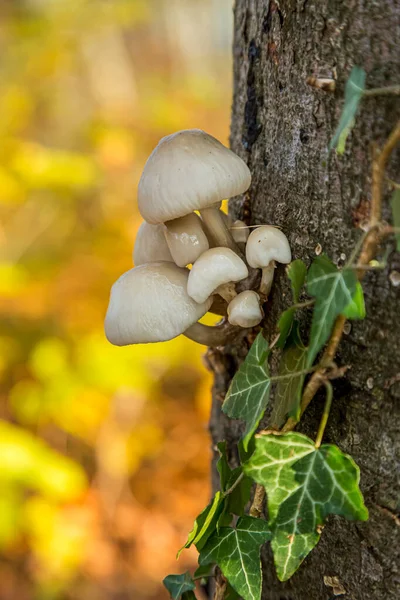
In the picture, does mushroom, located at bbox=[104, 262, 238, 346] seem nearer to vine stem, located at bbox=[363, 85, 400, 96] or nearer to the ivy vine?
the ivy vine

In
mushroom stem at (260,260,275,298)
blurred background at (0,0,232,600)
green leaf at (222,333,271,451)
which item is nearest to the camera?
green leaf at (222,333,271,451)

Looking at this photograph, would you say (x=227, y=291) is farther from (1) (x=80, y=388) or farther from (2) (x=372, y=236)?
(1) (x=80, y=388)

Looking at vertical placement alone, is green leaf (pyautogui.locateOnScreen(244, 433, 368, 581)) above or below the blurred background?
above

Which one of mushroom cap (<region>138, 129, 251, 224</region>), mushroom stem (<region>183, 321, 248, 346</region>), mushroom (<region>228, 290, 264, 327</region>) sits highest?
mushroom cap (<region>138, 129, 251, 224</region>)

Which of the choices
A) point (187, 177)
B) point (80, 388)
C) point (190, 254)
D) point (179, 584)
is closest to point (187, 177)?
point (187, 177)

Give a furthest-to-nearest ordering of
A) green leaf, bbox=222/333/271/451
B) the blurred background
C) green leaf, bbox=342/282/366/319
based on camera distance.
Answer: the blurred background < green leaf, bbox=222/333/271/451 < green leaf, bbox=342/282/366/319

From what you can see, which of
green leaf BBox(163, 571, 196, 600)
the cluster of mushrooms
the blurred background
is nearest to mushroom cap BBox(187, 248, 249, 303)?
the cluster of mushrooms

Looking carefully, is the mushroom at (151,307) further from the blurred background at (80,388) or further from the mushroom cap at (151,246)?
the blurred background at (80,388)
